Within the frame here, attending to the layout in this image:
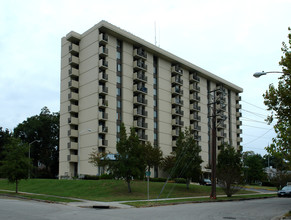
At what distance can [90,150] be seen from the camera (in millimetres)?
55562

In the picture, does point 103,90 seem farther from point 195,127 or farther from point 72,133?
point 195,127

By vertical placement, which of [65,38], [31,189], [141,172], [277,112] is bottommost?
[31,189]

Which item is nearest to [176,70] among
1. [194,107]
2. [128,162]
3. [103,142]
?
[194,107]

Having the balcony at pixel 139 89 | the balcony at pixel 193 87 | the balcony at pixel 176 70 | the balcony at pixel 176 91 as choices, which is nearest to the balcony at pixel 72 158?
the balcony at pixel 139 89

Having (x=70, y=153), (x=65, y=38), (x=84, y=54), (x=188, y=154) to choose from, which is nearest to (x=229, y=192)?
(x=188, y=154)

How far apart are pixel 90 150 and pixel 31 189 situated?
665 inches

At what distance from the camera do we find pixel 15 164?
35000 millimetres

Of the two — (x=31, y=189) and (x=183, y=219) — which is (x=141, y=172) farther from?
(x=183, y=219)

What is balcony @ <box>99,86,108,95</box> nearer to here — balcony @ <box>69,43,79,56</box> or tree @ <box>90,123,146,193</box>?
balcony @ <box>69,43,79,56</box>

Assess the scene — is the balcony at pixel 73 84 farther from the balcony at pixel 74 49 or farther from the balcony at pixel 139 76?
the balcony at pixel 139 76

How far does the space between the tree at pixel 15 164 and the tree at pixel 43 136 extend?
41904mm

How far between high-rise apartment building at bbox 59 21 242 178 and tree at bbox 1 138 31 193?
59.3 ft

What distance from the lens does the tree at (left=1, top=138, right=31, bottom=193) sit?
34.8m

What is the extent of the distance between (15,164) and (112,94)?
25205 millimetres
